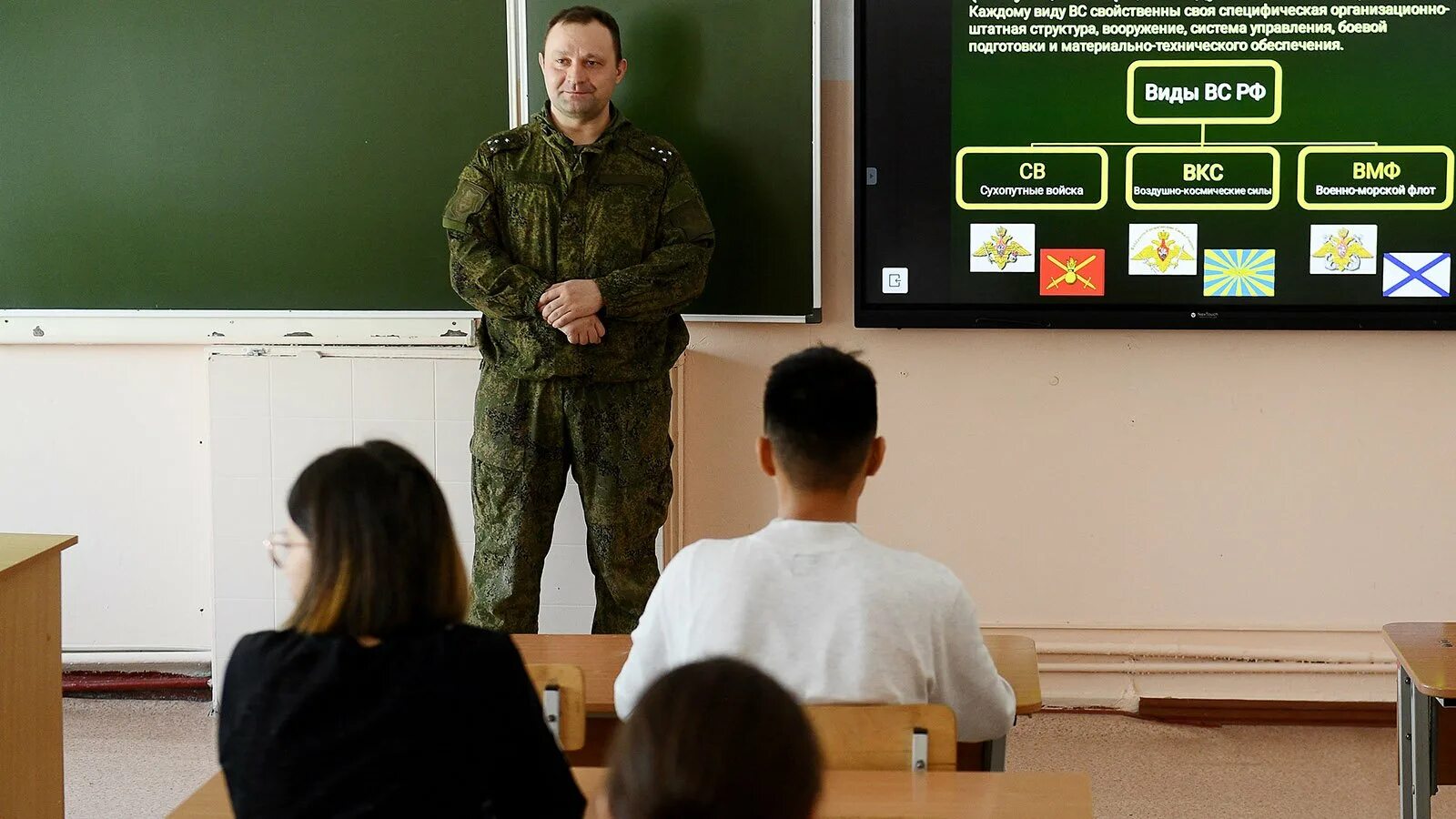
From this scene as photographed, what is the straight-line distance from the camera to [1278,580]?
154 inches

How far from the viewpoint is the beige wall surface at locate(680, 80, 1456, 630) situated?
3840mm

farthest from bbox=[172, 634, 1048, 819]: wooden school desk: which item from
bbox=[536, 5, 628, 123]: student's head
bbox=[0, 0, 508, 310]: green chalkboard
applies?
bbox=[0, 0, 508, 310]: green chalkboard

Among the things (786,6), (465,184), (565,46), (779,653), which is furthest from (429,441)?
(779,653)

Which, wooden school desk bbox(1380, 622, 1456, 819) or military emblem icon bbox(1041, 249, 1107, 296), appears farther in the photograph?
military emblem icon bbox(1041, 249, 1107, 296)

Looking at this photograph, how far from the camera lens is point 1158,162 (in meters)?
3.70

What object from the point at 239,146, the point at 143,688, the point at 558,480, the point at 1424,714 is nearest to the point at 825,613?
the point at 1424,714

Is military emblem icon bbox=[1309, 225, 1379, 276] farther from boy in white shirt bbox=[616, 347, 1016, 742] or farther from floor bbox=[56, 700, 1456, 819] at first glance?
boy in white shirt bbox=[616, 347, 1016, 742]

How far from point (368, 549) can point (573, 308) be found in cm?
Result: 185

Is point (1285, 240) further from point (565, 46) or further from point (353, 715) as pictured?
point (353, 715)

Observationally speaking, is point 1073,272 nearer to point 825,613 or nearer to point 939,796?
point 825,613

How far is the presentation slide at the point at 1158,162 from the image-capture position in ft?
11.9

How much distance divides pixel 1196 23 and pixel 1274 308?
0.79m

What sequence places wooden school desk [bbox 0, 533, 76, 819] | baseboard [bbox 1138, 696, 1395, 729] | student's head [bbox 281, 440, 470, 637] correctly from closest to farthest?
student's head [bbox 281, 440, 470, 637] → wooden school desk [bbox 0, 533, 76, 819] → baseboard [bbox 1138, 696, 1395, 729]

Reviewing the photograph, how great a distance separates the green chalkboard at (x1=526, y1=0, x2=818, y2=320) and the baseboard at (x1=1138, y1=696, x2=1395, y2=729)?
1576 mm
